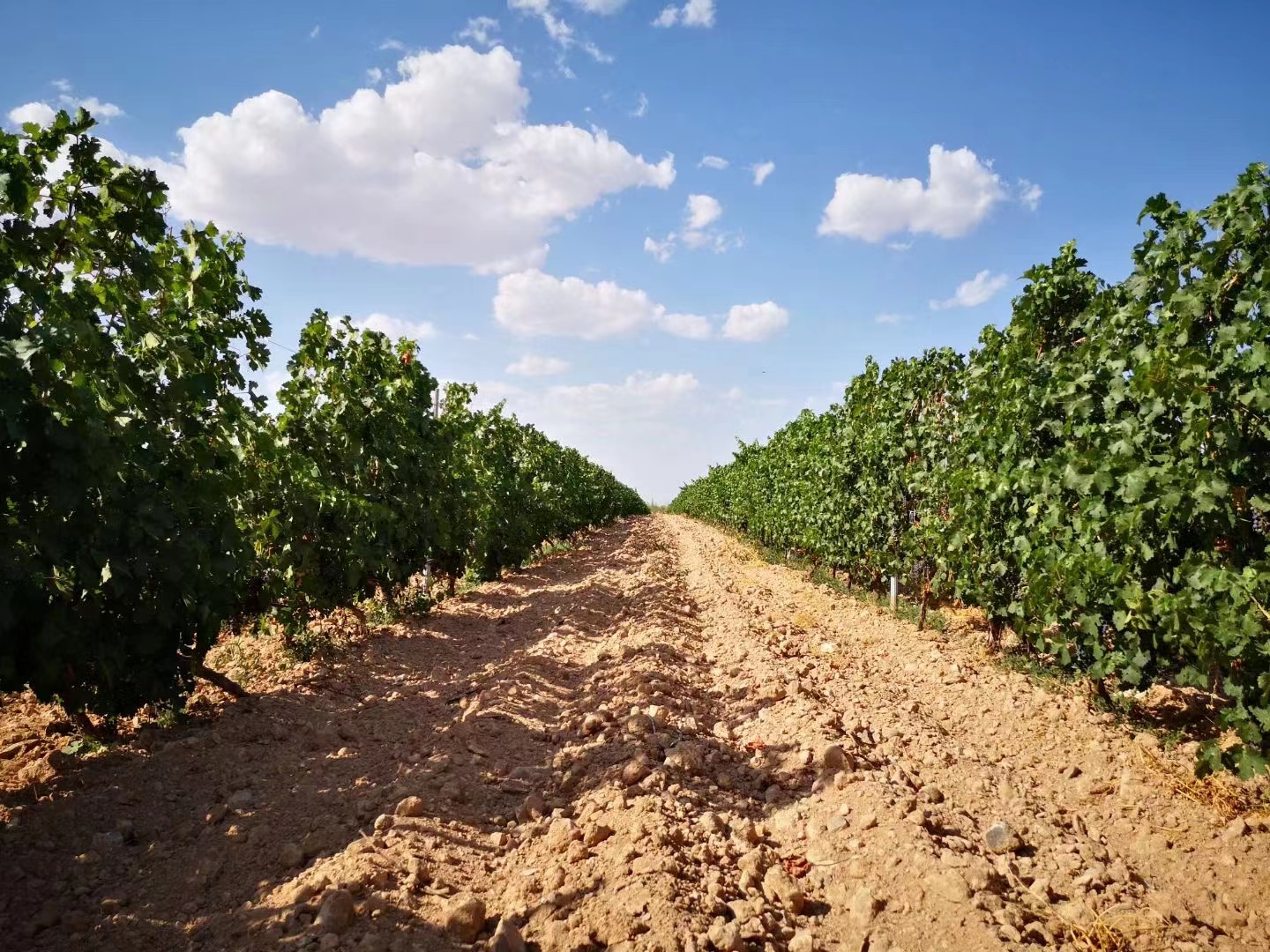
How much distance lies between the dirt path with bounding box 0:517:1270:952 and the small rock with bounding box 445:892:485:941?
0.03ft

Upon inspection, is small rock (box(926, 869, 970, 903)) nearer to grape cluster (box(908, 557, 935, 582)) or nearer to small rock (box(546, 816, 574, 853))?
small rock (box(546, 816, 574, 853))

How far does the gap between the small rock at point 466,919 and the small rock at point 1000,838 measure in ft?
7.84

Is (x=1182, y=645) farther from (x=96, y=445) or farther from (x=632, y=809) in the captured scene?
(x=96, y=445)

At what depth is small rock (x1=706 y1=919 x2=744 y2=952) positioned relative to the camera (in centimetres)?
263

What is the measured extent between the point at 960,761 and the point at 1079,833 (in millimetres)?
857

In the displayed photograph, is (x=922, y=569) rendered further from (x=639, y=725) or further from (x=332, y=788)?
(x=332, y=788)

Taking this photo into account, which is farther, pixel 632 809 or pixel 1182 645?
pixel 1182 645

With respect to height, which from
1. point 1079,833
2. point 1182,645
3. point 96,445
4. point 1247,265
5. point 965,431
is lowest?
point 1079,833

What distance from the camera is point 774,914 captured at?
9.62ft

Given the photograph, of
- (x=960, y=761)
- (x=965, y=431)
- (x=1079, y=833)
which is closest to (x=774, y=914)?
(x=1079, y=833)

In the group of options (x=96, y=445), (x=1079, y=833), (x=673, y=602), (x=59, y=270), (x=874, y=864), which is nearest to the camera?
(x=874, y=864)

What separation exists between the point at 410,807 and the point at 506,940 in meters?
1.15

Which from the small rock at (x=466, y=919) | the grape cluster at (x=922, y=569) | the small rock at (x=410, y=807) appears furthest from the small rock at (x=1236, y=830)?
the grape cluster at (x=922, y=569)

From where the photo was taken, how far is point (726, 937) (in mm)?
2660
